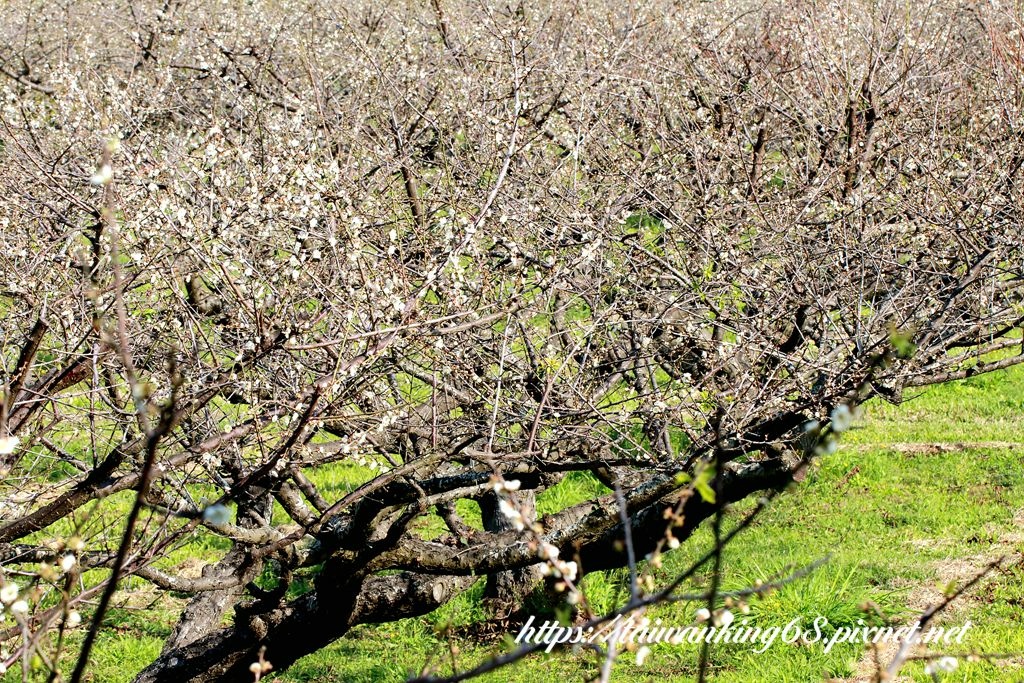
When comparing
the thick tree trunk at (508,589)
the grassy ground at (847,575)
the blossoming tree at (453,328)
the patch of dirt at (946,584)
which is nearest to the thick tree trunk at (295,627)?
the blossoming tree at (453,328)

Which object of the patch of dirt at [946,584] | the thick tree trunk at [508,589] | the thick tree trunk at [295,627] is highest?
the thick tree trunk at [508,589]

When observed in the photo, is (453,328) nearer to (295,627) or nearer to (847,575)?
(295,627)

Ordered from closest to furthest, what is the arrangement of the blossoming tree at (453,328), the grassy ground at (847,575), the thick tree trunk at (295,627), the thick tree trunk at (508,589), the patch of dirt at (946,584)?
the blossoming tree at (453,328) → the thick tree trunk at (295,627) → the patch of dirt at (946,584) → the grassy ground at (847,575) → the thick tree trunk at (508,589)

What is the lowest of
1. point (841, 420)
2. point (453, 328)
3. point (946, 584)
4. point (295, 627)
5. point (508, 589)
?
point (946, 584)

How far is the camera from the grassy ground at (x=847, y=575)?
5.84m

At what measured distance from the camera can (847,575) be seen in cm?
671

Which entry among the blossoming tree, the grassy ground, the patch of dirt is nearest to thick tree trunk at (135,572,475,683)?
the blossoming tree

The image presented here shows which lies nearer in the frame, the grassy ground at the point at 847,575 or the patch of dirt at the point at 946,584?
the patch of dirt at the point at 946,584

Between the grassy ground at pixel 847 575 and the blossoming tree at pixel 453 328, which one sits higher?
the blossoming tree at pixel 453 328

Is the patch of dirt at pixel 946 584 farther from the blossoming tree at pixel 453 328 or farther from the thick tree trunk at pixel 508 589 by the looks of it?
the thick tree trunk at pixel 508 589

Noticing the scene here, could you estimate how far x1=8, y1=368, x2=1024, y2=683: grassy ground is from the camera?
584cm

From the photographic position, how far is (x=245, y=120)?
9.75 meters

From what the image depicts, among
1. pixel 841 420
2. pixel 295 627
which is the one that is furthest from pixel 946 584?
pixel 841 420

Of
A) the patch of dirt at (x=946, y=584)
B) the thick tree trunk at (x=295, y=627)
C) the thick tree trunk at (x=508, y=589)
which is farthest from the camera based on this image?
the thick tree trunk at (x=508, y=589)
